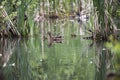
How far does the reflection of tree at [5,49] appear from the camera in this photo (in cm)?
646

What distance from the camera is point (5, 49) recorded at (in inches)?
330

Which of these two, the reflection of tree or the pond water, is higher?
the reflection of tree

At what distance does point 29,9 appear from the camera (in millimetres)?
11000

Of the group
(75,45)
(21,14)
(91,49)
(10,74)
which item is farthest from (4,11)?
(10,74)

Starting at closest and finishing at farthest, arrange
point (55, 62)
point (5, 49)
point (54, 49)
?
point (55, 62)
point (54, 49)
point (5, 49)

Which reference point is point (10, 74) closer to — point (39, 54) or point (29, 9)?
point (39, 54)

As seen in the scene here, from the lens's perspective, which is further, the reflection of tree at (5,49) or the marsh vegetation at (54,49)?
the reflection of tree at (5,49)

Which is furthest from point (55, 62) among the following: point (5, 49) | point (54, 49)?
point (5, 49)

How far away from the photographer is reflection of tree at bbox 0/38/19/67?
6455 millimetres

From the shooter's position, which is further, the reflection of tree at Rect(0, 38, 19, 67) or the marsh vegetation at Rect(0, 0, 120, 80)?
the reflection of tree at Rect(0, 38, 19, 67)

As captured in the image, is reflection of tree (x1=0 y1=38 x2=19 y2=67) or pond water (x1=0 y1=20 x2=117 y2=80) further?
reflection of tree (x1=0 y1=38 x2=19 y2=67)

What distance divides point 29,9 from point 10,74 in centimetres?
604

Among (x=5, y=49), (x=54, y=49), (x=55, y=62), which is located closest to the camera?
(x=55, y=62)

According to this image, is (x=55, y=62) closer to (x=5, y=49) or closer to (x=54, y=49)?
(x=54, y=49)
